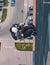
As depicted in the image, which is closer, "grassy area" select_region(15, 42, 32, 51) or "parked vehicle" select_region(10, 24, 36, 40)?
"parked vehicle" select_region(10, 24, 36, 40)

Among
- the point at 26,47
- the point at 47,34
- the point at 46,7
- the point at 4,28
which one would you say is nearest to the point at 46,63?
the point at 47,34

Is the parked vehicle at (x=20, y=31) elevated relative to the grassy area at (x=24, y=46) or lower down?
elevated

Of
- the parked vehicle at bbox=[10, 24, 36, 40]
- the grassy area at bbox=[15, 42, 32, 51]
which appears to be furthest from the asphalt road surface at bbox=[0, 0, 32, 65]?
the parked vehicle at bbox=[10, 24, 36, 40]

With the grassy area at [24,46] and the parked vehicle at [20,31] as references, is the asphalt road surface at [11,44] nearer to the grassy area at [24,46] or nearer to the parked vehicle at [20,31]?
the grassy area at [24,46]

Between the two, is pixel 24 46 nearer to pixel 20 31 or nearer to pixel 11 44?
pixel 11 44

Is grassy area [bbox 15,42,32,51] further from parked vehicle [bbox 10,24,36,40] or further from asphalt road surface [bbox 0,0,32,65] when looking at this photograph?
parked vehicle [bbox 10,24,36,40]

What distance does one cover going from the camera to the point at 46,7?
283cm

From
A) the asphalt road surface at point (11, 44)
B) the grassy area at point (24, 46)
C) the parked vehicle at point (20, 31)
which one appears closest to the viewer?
the parked vehicle at point (20, 31)

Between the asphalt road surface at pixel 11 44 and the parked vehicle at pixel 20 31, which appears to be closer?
the parked vehicle at pixel 20 31

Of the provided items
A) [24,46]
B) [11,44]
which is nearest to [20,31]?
[24,46]

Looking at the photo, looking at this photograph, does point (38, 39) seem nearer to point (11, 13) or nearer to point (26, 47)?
point (26, 47)

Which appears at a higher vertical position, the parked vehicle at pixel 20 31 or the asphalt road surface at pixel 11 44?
the parked vehicle at pixel 20 31

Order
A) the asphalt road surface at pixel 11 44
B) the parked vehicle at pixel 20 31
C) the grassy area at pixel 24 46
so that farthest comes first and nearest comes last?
1. the asphalt road surface at pixel 11 44
2. the grassy area at pixel 24 46
3. the parked vehicle at pixel 20 31

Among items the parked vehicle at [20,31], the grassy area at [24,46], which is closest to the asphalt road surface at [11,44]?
the grassy area at [24,46]
